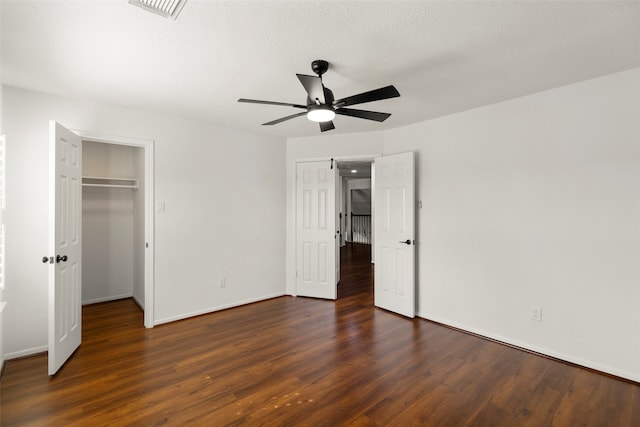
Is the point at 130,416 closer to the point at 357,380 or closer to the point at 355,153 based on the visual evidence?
the point at 357,380

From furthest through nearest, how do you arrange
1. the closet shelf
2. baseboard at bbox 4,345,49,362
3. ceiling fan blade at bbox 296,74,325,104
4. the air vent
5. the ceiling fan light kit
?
the closet shelf, baseboard at bbox 4,345,49,362, the ceiling fan light kit, ceiling fan blade at bbox 296,74,325,104, the air vent

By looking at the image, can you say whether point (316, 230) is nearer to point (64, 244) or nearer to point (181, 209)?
point (181, 209)

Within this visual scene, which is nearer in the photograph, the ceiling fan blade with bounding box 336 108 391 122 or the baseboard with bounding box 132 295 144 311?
the ceiling fan blade with bounding box 336 108 391 122

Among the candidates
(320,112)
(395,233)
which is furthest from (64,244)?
(395,233)

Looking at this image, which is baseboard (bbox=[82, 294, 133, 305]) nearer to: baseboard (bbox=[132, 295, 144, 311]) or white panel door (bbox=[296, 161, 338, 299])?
baseboard (bbox=[132, 295, 144, 311])

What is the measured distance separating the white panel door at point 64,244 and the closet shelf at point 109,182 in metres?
1.25

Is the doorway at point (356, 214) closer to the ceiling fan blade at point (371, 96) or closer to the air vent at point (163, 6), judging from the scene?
the ceiling fan blade at point (371, 96)

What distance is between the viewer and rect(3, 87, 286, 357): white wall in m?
2.84

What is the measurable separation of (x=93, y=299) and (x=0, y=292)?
6.49 feet

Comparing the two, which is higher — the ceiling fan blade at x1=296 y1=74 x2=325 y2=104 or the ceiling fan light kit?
the ceiling fan blade at x1=296 y1=74 x2=325 y2=104

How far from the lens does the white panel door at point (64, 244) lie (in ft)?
8.23

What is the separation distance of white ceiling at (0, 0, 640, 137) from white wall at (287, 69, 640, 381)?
347mm

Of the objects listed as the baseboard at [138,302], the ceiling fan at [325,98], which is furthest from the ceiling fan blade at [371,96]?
the baseboard at [138,302]

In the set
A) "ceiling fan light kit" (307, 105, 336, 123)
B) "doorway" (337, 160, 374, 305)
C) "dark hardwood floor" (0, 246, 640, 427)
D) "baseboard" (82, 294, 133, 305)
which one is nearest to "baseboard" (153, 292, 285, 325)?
"dark hardwood floor" (0, 246, 640, 427)
